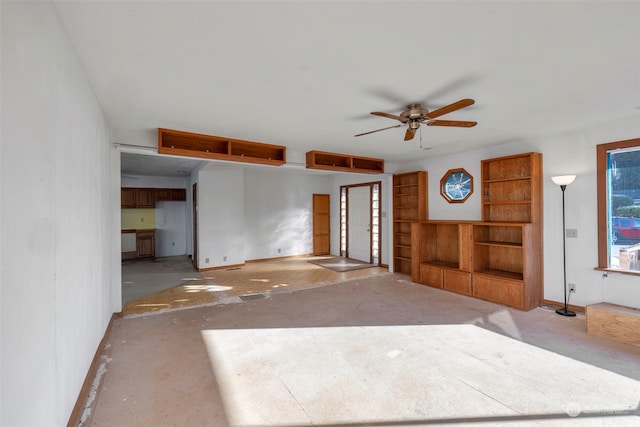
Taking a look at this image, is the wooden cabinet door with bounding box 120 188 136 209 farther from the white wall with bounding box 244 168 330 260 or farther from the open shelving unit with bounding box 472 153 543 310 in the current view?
the open shelving unit with bounding box 472 153 543 310

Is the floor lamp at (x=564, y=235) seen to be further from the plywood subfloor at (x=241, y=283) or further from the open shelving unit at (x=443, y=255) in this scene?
the plywood subfloor at (x=241, y=283)

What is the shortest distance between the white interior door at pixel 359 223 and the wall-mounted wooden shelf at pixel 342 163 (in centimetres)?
169

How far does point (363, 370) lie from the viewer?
8.33ft

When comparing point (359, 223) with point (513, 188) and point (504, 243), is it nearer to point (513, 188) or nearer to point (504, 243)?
point (504, 243)

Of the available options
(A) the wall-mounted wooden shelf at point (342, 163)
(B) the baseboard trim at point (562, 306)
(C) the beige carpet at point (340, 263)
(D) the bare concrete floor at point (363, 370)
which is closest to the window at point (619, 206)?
(B) the baseboard trim at point (562, 306)

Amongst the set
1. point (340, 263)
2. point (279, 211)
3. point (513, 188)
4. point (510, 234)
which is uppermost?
point (513, 188)

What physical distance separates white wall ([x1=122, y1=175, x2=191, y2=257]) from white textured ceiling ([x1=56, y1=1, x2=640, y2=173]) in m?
5.61

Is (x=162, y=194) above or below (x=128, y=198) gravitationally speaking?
above

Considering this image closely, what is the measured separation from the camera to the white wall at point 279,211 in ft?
25.8

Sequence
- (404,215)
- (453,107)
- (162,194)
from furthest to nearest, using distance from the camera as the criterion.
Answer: (162,194), (404,215), (453,107)

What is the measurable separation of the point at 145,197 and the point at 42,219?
784cm

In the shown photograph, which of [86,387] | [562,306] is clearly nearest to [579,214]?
[562,306]

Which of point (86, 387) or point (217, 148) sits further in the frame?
point (217, 148)

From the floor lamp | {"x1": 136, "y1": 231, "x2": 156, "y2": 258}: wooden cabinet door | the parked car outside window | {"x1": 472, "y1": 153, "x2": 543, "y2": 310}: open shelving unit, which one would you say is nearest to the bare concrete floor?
the floor lamp
